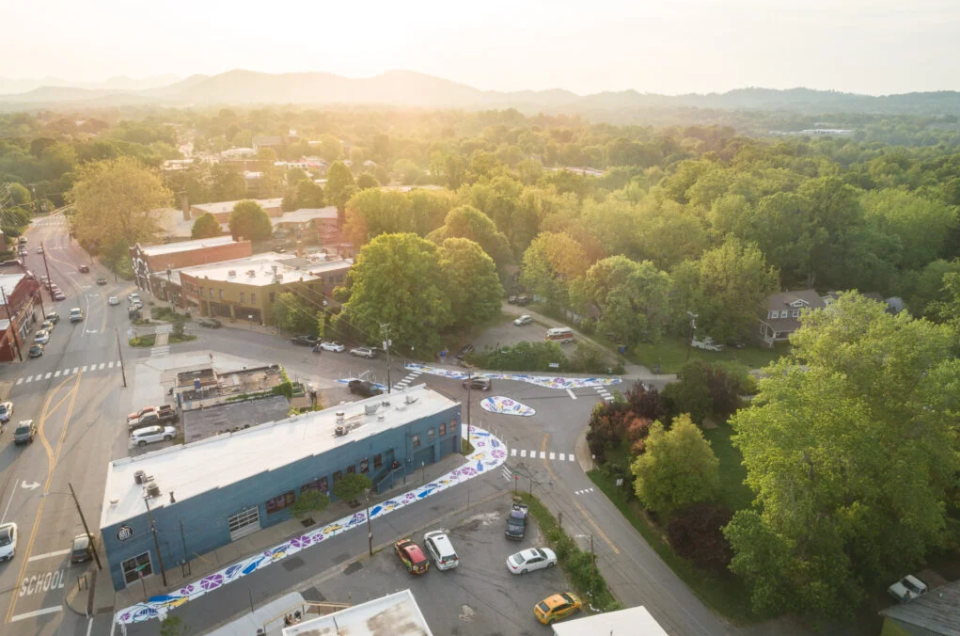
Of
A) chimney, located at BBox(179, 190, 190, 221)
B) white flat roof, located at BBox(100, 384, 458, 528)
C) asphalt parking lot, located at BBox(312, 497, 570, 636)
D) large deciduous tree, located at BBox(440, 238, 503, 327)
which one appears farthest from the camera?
chimney, located at BBox(179, 190, 190, 221)

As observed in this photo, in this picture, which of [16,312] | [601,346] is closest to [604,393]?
[601,346]

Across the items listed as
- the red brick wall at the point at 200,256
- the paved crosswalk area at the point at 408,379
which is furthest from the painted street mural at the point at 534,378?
the red brick wall at the point at 200,256

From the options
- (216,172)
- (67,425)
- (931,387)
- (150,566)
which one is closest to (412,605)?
(150,566)

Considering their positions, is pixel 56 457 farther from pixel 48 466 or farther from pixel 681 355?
pixel 681 355

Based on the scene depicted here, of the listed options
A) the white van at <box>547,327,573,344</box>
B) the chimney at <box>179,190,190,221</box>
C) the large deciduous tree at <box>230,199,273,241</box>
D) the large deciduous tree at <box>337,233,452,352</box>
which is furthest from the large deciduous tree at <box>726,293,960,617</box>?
the chimney at <box>179,190,190,221</box>

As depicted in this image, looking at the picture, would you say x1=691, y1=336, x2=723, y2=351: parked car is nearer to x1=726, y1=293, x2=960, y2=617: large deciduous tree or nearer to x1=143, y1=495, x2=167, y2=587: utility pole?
x1=726, y1=293, x2=960, y2=617: large deciduous tree

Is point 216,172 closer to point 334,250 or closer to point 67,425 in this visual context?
point 334,250
